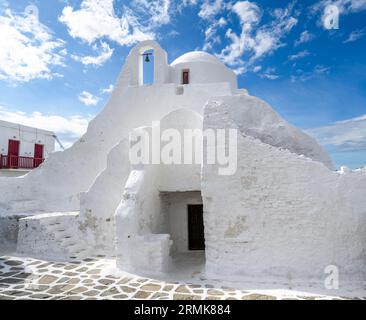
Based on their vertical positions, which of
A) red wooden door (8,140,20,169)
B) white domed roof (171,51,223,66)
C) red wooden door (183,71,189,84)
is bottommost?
red wooden door (8,140,20,169)

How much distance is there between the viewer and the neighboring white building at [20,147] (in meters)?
16.2

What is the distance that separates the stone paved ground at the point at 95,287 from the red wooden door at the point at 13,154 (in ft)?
34.5

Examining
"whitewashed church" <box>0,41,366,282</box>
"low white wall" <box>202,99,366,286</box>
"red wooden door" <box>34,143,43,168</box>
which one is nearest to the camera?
"low white wall" <box>202,99,366,286</box>

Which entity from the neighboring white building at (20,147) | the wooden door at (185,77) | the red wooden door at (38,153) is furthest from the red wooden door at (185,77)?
the red wooden door at (38,153)

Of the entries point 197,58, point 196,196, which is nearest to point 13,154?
point 197,58

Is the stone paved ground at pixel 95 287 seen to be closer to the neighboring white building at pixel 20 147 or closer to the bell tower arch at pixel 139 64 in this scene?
the bell tower arch at pixel 139 64

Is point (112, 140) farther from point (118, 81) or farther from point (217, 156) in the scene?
point (217, 156)

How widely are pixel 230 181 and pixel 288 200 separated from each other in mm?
1424

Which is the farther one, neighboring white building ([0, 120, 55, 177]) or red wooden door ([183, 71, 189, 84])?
neighboring white building ([0, 120, 55, 177])

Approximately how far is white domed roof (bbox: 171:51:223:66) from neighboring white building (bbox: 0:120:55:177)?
36.7 ft

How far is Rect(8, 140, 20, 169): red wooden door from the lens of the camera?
1647 centimetres

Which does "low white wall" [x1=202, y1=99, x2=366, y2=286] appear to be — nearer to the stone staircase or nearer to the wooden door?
the stone staircase

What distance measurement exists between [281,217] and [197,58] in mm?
9787

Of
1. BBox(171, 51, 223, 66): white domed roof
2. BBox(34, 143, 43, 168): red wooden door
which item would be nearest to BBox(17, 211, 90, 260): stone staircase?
BBox(171, 51, 223, 66): white domed roof
